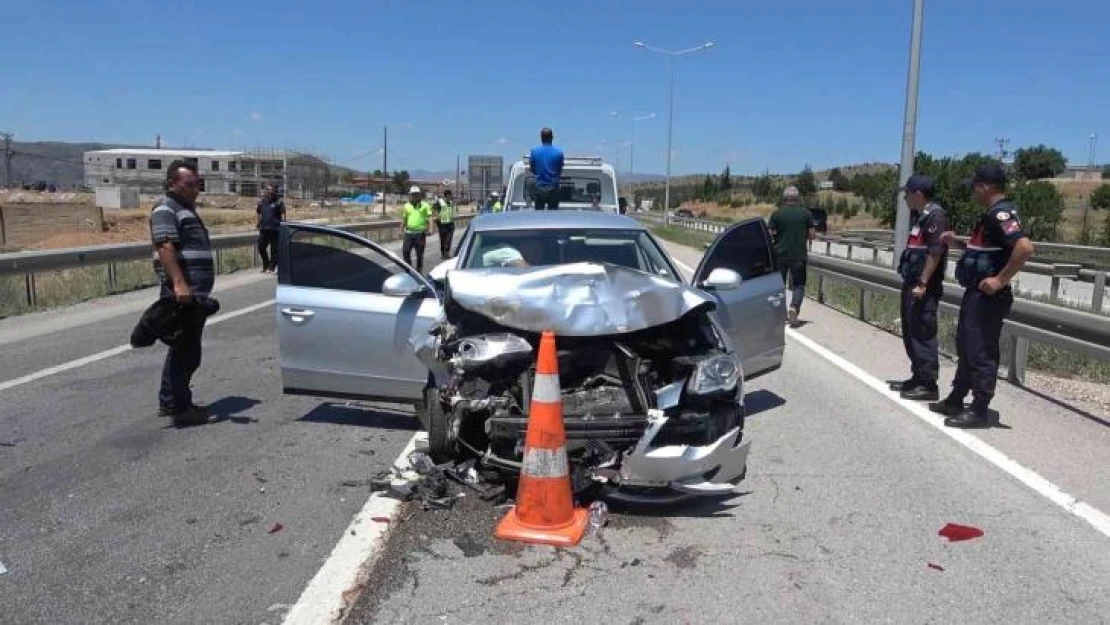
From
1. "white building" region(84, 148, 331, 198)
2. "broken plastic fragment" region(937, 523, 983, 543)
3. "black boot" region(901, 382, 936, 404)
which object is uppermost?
"white building" region(84, 148, 331, 198)

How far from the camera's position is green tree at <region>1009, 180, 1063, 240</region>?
38469mm

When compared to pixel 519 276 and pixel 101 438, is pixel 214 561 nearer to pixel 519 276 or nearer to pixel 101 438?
pixel 519 276

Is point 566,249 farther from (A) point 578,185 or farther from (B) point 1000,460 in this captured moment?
(A) point 578,185

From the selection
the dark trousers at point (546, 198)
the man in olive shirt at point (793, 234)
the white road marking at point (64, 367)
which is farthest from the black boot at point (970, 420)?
the white road marking at point (64, 367)

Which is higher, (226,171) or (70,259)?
(226,171)

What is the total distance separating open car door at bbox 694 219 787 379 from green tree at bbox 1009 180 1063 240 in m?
35.8

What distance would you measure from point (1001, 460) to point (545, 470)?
320 centimetres

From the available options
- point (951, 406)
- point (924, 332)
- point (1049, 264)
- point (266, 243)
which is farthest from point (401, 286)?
point (1049, 264)

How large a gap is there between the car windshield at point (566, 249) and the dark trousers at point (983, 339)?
2226mm

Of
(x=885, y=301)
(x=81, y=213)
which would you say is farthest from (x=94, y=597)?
(x=81, y=213)

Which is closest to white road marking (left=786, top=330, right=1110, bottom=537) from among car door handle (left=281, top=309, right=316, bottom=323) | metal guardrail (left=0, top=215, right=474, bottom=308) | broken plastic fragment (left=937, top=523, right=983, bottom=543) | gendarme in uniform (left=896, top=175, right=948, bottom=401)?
gendarme in uniform (left=896, top=175, right=948, bottom=401)

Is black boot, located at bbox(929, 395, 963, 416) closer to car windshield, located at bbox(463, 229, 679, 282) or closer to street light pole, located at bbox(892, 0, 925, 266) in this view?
car windshield, located at bbox(463, 229, 679, 282)

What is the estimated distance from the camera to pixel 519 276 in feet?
16.3

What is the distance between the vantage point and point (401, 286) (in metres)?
5.93
